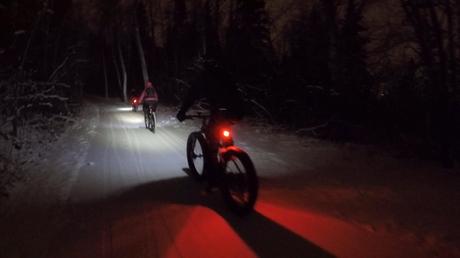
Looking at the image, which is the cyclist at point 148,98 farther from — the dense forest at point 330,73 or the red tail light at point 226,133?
the red tail light at point 226,133

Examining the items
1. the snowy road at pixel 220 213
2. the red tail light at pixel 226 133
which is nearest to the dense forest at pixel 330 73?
the snowy road at pixel 220 213

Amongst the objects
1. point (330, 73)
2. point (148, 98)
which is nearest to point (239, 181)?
point (330, 73)

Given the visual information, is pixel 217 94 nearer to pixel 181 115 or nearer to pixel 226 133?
pixel 226 133

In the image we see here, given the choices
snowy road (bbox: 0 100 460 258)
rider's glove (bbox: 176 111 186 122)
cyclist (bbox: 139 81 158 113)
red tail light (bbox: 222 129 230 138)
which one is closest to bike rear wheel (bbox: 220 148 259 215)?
snowy road (bbox: 0 100 460 258)

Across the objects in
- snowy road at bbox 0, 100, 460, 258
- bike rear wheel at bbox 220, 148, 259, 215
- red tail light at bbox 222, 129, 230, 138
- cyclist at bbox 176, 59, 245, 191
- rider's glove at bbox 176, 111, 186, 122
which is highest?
cyclist at bbox 176, 59, 245, 191

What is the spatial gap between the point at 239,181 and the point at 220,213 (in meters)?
0.54

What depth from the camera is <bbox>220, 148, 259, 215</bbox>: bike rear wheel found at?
18.9 ft

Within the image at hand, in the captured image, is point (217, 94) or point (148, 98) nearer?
point (217, 94)

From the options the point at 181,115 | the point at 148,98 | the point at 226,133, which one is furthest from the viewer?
the point at 148,98

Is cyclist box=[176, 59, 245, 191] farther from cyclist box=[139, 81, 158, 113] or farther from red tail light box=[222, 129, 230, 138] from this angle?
cyclist box=[139, 81, 158, 113]

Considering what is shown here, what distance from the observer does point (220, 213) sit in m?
6.17

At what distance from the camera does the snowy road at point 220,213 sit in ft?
16.2

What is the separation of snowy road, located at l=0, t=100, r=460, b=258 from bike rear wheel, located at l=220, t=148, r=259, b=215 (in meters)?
0.20

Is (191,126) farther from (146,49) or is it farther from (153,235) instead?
(146,49)
